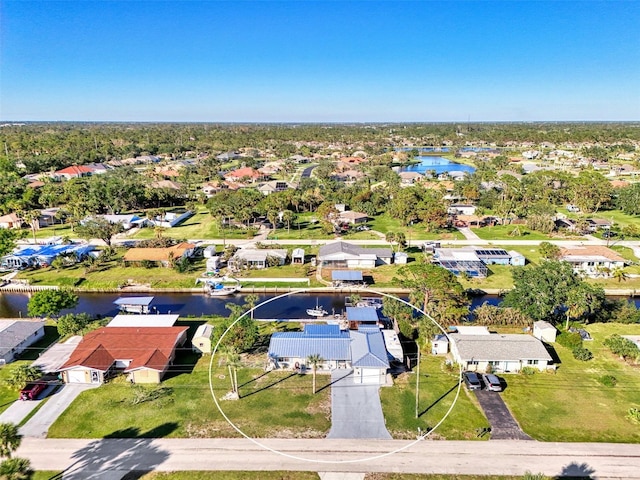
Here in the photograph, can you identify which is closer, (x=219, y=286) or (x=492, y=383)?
(x=492, y=383)

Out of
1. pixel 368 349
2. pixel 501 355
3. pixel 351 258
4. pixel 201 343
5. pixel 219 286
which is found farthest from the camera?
pixel 351 258

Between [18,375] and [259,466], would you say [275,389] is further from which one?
[18,375]

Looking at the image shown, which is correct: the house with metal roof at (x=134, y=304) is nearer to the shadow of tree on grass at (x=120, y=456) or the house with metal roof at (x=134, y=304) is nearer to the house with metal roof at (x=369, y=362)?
the shadow of tree on grass at (x=120, y=456)

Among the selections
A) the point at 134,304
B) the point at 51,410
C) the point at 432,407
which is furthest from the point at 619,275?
the point at 51,410

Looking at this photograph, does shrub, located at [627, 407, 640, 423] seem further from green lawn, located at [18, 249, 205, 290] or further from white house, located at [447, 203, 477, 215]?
white house, located at [447, 203, 477, 215]

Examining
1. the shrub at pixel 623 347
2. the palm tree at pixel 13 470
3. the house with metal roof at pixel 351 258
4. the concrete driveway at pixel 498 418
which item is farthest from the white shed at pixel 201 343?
the shrub at pixel 623 347

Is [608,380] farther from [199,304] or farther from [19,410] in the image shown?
[19,410]

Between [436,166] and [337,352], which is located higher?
[436,166]
